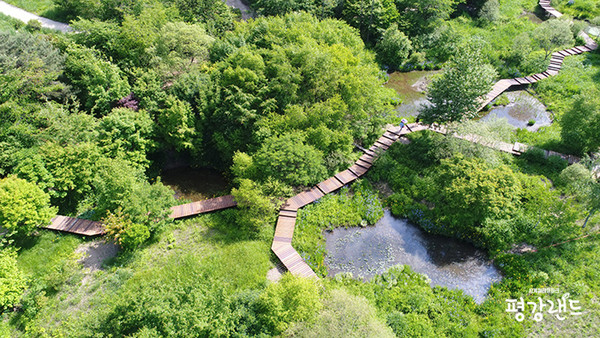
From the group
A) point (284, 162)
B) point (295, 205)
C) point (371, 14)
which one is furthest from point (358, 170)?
point (371, 14)

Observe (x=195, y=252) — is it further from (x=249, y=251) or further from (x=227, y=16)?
(x=227, y=16)

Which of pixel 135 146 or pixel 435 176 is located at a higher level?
pixel 135 146

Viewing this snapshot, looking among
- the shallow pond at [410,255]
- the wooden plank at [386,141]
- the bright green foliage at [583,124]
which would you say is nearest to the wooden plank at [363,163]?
the wooden plank at [386,141]

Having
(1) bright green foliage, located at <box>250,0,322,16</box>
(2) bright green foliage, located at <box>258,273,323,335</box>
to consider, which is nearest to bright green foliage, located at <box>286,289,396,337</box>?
(2) bright green foliage, located at <box>258,273,323,335</box>

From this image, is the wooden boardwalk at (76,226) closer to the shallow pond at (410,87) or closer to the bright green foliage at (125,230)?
the bright green foliage at (125,230)

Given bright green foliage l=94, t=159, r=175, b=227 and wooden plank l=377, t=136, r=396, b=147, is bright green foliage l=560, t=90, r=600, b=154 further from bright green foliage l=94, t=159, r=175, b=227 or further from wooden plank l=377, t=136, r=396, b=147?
bright green foliage l=94, t=159, r=175, b=227

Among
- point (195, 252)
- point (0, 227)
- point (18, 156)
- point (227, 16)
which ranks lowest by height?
point (195, 252)

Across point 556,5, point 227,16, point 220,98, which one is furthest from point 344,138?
point 556,5
